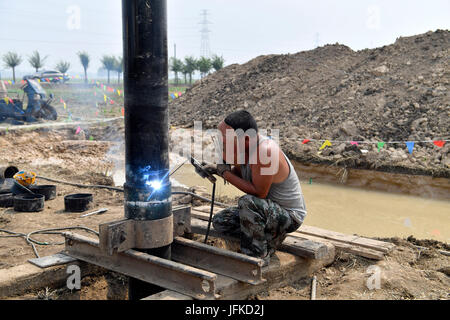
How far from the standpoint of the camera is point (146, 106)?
3.01 meters

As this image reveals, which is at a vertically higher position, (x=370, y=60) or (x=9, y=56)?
(x=9, y=56)

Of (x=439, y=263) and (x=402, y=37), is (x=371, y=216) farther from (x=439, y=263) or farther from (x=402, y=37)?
(x=402, y=37)

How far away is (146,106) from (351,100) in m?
12.4

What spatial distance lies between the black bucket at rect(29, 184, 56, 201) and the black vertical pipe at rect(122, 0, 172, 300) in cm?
388

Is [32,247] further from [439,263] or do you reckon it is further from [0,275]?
[439,263]

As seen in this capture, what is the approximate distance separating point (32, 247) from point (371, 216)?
20.1 ft

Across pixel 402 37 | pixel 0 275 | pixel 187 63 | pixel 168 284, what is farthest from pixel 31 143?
pixel 187 63

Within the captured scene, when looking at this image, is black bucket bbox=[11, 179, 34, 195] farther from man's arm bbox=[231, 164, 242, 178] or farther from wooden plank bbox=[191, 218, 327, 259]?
man's arm bbox=[231, 164, 242, 178]

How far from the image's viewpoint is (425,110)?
12.3 m

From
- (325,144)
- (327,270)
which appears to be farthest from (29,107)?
(327,270)

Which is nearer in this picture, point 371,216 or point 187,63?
point 371,216

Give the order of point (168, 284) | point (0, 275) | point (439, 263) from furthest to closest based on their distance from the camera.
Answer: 1. point (439, 263)
2. point (0, 275)
3. point (168, 284)

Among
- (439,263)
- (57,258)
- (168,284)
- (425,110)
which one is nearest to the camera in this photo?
(168,284)

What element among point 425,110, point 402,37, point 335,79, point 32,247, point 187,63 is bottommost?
point 32,247
